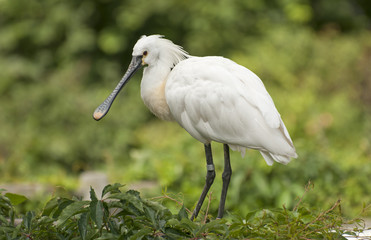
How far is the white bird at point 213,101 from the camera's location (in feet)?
11.3

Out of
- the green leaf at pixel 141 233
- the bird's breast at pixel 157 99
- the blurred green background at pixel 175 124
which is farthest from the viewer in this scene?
the blurred green background at pixel 175 124

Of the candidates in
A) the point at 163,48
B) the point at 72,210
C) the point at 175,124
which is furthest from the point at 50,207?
the point at 175,124

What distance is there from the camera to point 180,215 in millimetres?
2869

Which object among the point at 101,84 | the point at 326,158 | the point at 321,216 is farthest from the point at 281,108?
the point at 321,216

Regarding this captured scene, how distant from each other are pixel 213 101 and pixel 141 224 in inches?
40.1

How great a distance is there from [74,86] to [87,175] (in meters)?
3.57

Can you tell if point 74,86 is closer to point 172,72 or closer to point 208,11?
point 208,11

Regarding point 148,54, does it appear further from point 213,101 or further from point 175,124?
point 175,124

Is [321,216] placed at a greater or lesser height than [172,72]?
lesser

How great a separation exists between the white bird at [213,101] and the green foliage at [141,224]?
0.50 meters

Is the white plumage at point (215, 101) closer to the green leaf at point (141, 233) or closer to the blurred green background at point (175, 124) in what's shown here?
the green leaf at point (141, 233)

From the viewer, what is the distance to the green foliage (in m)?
2.72

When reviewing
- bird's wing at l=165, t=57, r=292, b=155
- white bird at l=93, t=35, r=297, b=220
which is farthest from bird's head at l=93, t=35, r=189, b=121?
bird's wing at l=165, t=57, r=292, b=155

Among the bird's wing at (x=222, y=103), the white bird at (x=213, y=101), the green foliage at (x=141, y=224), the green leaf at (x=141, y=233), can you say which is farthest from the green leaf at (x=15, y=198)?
the green leaf at (x=141, y=233)
